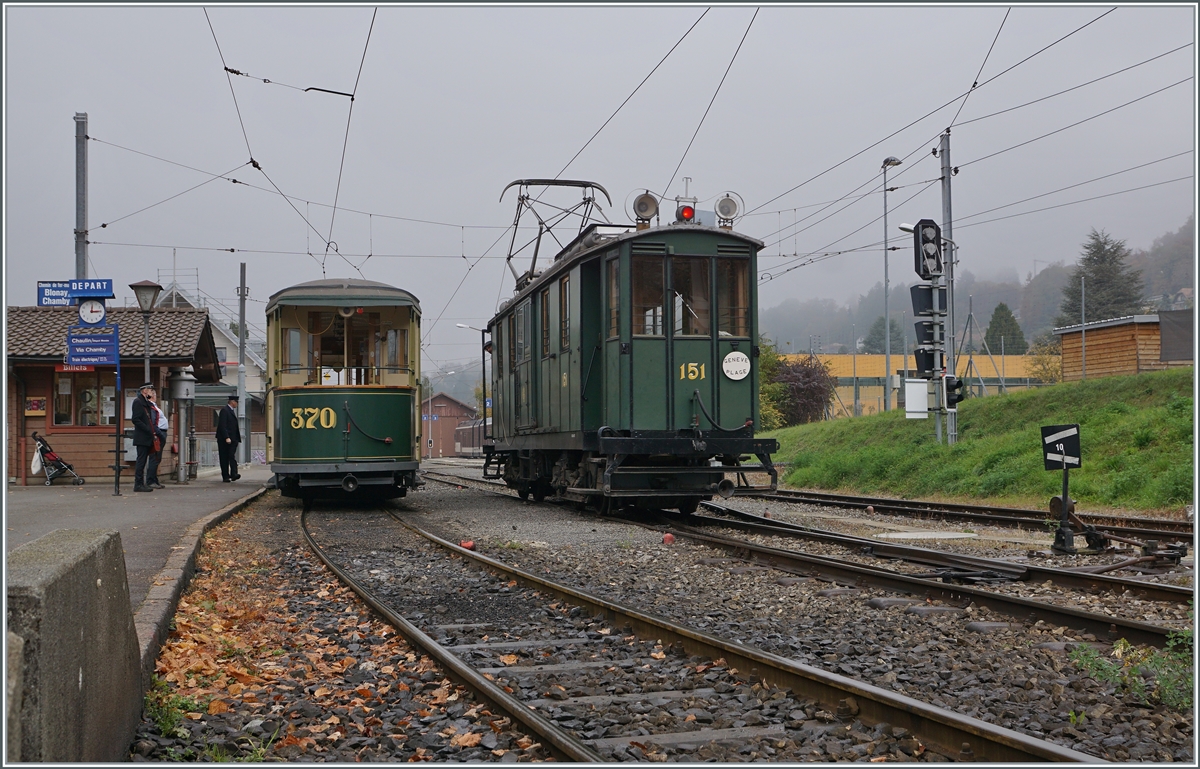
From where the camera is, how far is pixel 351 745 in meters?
4.15

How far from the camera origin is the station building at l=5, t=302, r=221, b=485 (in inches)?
800

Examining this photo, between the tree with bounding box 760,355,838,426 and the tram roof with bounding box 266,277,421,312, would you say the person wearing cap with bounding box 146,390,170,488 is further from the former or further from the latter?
the tree with bounding box 760,355,838,426

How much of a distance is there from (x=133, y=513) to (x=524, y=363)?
234 inches

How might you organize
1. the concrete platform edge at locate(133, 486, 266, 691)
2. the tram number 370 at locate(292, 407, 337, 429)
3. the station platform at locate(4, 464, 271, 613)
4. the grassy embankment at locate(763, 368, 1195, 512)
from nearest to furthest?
the concrete platform edge at locate(133, 486, 266, 691) → the station platform at locate(4, 464, 271, 613) → the grassy embankment at locate(763, 368, 1195, 512) → the tram number 370 at locate(292, 407, 337, 429)

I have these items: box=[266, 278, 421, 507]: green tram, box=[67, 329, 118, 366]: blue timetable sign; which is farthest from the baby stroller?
box=[266, 278, 421, 507]: green tram

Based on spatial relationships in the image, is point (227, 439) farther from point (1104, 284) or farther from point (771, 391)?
point (1104, 284)

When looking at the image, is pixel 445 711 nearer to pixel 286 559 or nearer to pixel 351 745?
pixel 351 745

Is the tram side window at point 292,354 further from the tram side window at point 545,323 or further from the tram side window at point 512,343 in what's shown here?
the tram side window at point 545,323

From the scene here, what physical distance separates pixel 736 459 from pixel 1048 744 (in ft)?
30.1

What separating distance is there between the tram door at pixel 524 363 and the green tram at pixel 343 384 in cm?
162

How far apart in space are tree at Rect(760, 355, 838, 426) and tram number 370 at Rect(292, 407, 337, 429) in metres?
31.2

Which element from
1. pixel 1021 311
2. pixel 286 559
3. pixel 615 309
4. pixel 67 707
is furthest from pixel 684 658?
pixel 1021 311

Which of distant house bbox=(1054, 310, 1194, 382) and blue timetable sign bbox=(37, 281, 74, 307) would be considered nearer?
blue timetable sign bbox=(37, 281, 74, 307)

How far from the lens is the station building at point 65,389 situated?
2033 cm
